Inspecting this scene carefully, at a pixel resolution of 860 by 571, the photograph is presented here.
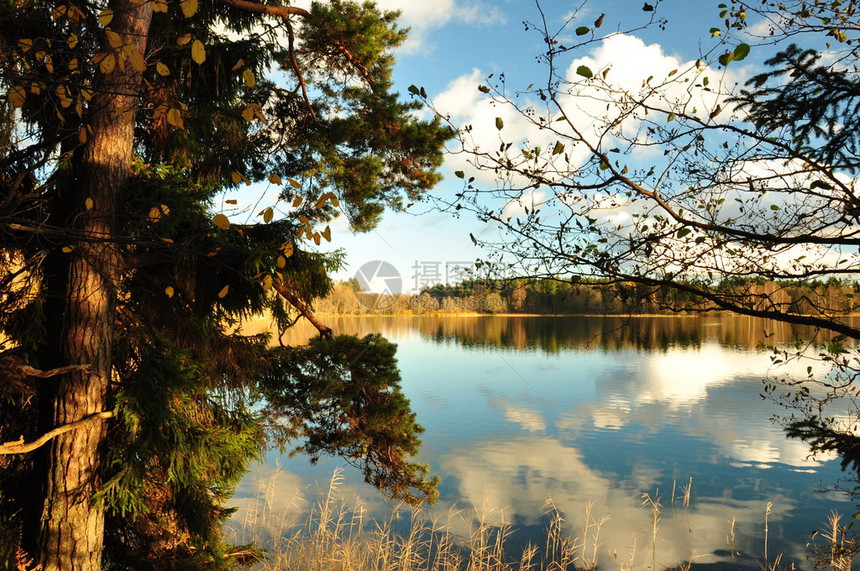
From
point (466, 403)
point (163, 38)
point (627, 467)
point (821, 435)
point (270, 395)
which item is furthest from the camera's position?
point (466, 403)

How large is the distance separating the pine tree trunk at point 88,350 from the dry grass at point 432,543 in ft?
6.82

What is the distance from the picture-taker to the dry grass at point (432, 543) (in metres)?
5.48

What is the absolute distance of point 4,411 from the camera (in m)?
4.25

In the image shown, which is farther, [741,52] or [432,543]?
[432,543]

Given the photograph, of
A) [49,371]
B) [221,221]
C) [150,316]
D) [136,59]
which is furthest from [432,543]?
[136,59]

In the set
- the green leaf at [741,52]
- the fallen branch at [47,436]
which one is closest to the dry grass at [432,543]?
the fallen branch at [47,436]

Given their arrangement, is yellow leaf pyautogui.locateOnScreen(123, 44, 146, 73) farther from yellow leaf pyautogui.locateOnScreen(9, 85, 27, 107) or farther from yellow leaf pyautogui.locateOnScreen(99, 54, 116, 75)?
yellow leaf pyautogui.locateOnScreen(9, 85, 27, 107)

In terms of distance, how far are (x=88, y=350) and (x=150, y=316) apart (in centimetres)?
79

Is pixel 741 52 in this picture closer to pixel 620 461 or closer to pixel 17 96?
pixel 17 96

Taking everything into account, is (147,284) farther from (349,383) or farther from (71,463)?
(349,383)

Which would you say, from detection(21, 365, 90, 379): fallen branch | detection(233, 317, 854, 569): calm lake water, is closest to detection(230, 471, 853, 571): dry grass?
detection(233, 317, 854, 569): calm lake water

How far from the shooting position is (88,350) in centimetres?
393

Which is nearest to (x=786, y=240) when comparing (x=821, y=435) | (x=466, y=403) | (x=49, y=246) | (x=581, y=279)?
(x=581, y=279)

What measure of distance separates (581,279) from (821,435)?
7.46 ft
